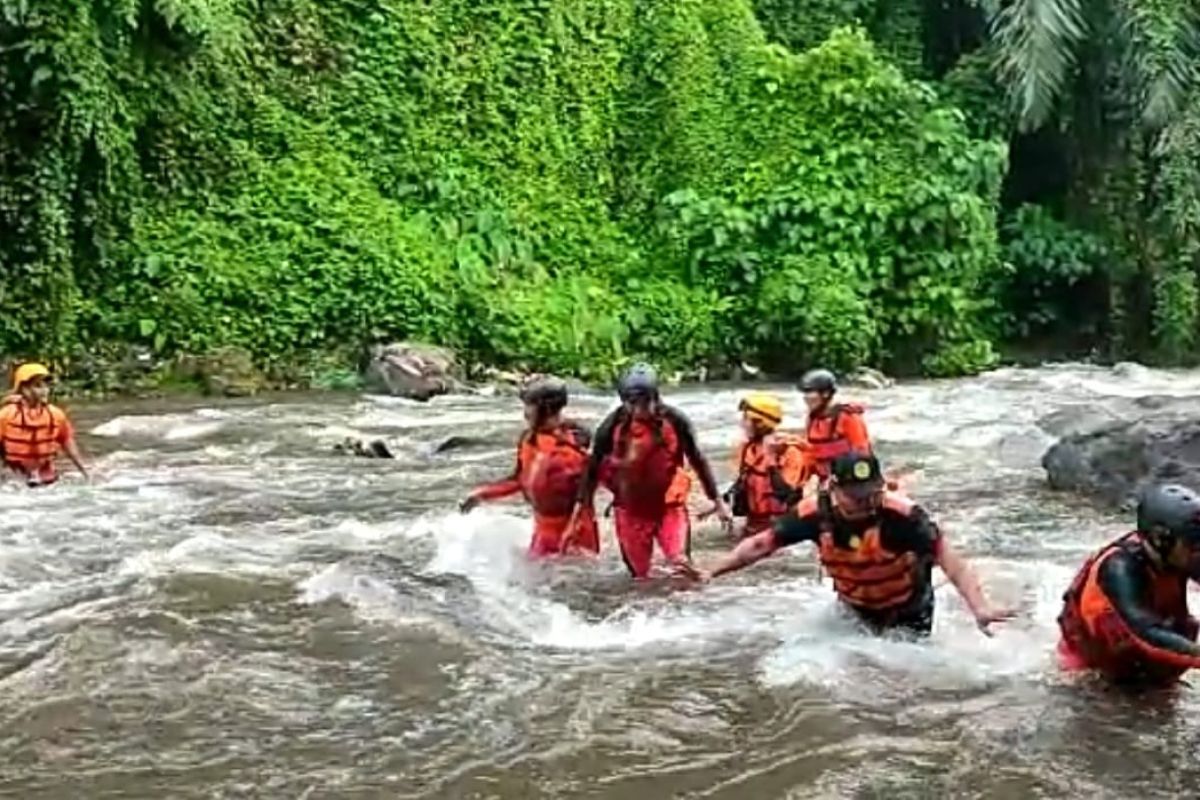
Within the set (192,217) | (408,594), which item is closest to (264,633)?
(408,594)

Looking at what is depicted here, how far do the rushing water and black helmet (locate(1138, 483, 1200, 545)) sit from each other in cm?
65

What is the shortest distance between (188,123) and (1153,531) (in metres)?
15.1

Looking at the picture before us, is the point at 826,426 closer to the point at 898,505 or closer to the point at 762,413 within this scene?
the point at 762,413

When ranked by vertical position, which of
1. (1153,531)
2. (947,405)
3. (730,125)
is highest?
(730,125)

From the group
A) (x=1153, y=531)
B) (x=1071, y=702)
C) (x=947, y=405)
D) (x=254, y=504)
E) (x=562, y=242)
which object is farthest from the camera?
(x=562, y=242)

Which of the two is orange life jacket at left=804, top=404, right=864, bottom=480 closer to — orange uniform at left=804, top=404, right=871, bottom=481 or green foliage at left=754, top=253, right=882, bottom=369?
orange uniform at left=804, top=404, right=871, bottom=481

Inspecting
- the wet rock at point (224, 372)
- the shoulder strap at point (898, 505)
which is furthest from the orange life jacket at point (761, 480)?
the wet rock at point (224, 372)

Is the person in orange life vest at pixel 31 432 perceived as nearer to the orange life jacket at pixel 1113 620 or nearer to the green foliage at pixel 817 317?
the orange life jacket at pixel 1113 620

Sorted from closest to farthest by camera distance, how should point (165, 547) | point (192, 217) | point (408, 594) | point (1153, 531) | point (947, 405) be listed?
point (1153, 531) < point (408, 594) < point (165, 547) < point (947, 405) < point (192, 217)

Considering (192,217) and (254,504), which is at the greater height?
(192,217)

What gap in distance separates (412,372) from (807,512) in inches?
427

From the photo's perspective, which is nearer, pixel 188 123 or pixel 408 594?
pixel 408 594

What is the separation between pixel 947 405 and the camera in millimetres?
16219

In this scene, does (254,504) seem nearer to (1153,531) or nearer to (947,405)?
(1153,531)
